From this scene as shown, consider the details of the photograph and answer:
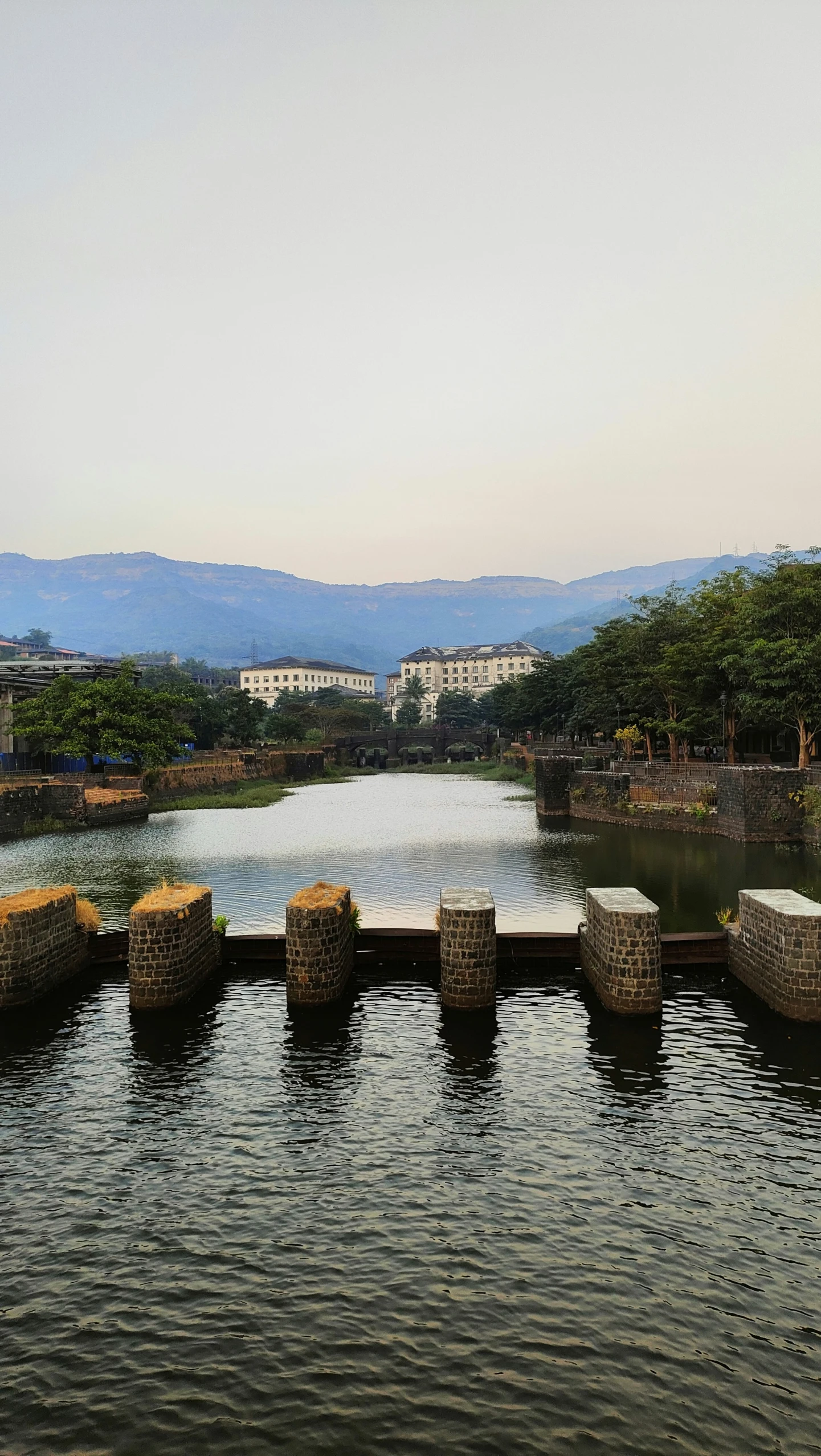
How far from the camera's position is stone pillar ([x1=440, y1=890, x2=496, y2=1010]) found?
18.1 meters

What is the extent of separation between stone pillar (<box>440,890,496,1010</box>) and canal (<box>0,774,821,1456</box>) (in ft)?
1.64

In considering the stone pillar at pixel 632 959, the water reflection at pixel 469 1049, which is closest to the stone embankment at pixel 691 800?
the stone pillar at pixel 632 959

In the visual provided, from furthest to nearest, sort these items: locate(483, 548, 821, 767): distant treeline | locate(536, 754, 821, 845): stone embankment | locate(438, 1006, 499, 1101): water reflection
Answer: locate(483, 548, 821, 767): distant treeline
locate(536, 754, 821, 845): stone embankment
locate(438, 1006, 499, 1101): water reflection

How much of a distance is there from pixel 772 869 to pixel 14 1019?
27724mm

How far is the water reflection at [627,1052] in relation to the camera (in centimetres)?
1424

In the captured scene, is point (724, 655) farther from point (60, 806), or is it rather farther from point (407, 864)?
point (60, 806)

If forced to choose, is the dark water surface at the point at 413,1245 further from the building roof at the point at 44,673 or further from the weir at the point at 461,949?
the building roof at the point at 44,673

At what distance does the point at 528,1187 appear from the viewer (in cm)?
1111

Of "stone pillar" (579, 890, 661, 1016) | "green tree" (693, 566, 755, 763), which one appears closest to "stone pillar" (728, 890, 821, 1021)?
"stone pillar" (579, 890, 661, 1016)

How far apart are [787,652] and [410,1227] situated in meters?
38.9

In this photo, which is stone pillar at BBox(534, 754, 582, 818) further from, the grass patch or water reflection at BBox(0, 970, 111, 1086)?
water reflection at BBox(0, 970, 111, 1086)

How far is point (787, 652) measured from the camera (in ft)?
141

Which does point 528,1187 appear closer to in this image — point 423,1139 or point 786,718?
point 423,1139

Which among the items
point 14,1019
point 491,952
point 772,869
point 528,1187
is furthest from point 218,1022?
point 772,869
